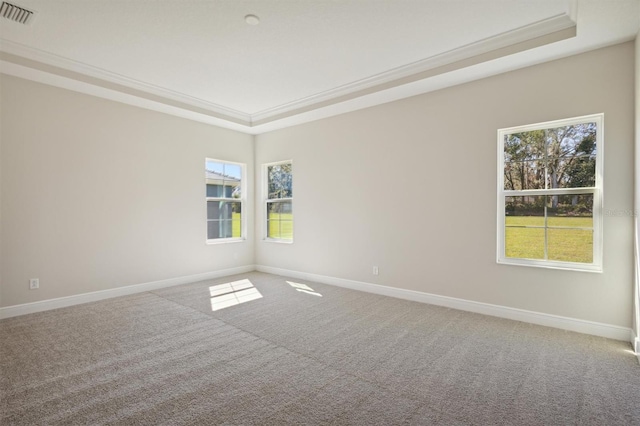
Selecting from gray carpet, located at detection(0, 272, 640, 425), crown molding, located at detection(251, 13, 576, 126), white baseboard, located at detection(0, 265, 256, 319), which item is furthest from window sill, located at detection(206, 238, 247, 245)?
crown molding, located at detection(251, 13, 576, 126)

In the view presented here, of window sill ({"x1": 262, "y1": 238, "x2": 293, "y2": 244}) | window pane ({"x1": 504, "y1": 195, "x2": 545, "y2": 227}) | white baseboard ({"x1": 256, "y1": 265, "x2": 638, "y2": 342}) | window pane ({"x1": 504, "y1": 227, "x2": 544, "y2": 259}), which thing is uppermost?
window pane ({"x1": 504, "y1": 195, "x2": 545, "y2": 227})

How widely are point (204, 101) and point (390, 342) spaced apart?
4357 mm

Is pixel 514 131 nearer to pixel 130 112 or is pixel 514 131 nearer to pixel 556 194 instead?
pixel 556 194

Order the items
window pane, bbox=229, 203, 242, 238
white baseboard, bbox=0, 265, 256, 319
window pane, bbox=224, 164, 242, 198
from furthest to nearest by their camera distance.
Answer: window pane, bbox=229, 203, 242, 238 → window pane, bbox=224, 164, 242, 198 → white baseboard, bbox=0, 265, 256, 319

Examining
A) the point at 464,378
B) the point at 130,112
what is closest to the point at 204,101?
the point at 130,112

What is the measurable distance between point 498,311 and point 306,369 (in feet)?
7.94

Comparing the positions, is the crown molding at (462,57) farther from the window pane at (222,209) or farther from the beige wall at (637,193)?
the window pane at (222,209)

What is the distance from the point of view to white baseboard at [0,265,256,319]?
146 inches

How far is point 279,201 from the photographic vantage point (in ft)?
20.2

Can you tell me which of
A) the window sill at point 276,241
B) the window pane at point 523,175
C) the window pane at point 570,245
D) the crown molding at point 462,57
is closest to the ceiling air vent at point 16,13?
the crown molding at point 462,57

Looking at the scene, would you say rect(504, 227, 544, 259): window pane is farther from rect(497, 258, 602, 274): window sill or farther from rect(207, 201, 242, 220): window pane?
rect(207, 201, 242, 220): window pane

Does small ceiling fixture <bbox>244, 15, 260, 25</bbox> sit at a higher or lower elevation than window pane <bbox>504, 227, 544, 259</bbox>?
higher

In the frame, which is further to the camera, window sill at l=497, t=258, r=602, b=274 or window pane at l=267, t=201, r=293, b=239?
window pane at l=267, t=201, r=293, b=239

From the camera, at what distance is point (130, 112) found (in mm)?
4648
